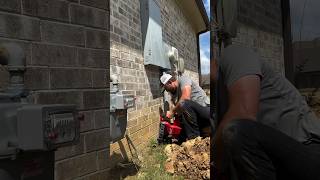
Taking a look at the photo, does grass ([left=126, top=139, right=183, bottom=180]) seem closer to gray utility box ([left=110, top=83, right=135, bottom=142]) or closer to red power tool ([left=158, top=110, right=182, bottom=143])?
red power tool ([left=158, top=110, right=182, bottom=143])

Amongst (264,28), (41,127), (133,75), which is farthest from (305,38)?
(41,127)

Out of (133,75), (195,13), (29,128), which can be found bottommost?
(29,128)

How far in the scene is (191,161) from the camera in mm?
6289

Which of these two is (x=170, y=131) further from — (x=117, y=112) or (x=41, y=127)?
(x=41, y=127)

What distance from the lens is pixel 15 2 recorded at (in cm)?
324

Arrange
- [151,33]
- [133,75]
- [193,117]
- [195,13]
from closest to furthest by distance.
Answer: [133,75] → [193,117] → [151,33] → [195,13]

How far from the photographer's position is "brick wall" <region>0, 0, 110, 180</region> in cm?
332

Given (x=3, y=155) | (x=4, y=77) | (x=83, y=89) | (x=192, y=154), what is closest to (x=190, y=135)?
(x=192, y=154)

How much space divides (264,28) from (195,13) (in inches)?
454

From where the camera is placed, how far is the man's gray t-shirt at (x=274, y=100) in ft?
9.02

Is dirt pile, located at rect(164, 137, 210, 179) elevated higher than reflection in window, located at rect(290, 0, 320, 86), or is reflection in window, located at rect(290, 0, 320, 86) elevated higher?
reflection in window, located at rect(290, 0, 320, 86)

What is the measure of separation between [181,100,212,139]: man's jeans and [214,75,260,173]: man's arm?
528 centimetres

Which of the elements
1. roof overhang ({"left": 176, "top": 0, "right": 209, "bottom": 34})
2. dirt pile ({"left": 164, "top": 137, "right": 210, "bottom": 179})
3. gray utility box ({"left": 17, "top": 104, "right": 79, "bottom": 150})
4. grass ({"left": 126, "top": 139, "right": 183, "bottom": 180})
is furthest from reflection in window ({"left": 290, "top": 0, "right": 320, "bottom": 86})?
roof overhang ({"left": 176, "top": 0, "right": 209, "bottom": 34})

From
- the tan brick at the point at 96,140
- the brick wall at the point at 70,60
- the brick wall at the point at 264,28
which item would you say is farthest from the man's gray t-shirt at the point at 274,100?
the brick wall at the point at 264,28
